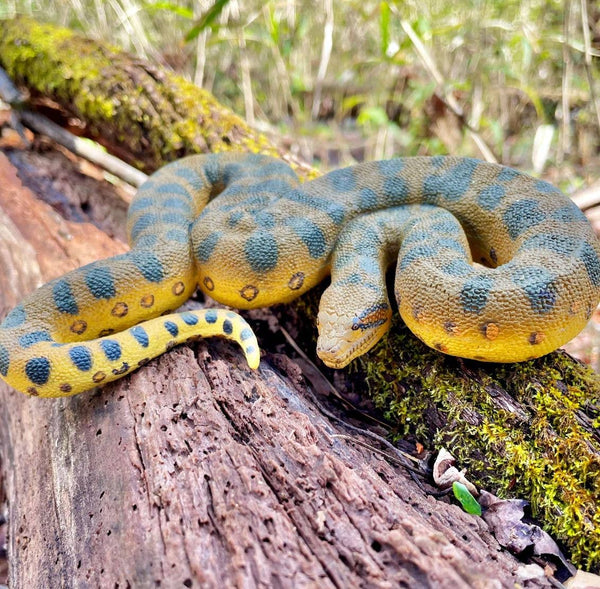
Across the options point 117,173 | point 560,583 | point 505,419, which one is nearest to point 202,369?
point 505,419

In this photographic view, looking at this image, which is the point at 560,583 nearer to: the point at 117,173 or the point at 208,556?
the point at 208,556

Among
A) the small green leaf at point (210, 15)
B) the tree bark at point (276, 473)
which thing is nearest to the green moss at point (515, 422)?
the tree bark at point (276, 473)

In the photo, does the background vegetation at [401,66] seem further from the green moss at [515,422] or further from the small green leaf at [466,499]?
the small green leaf at [466,499]

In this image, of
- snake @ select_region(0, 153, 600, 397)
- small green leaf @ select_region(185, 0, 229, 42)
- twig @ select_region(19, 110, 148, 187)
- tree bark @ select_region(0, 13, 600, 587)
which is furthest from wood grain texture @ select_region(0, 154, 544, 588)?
small green leaf @ select_region(185, 0, 229, 42)

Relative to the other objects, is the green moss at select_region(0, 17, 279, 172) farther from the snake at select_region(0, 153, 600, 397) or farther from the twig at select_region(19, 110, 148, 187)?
the snake at select_region(0, 153, 600, 397)

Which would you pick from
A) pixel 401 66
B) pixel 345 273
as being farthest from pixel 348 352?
pixel 401 66

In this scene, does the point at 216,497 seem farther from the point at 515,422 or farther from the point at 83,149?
the point at 83,149

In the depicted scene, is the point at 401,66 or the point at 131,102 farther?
the point at 401,66
